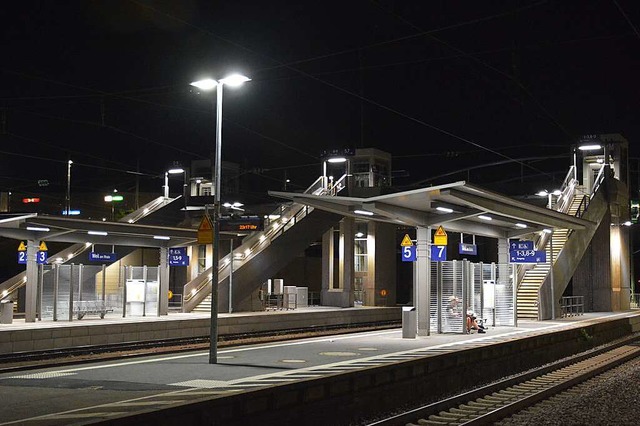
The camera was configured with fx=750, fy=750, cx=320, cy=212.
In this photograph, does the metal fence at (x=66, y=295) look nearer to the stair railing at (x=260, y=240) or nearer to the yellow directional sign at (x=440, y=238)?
the stair railing at (x=260, y=240)

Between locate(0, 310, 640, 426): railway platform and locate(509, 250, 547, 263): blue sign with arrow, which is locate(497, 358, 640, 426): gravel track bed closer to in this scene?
locate(0, 310, 640, 426): railway platform

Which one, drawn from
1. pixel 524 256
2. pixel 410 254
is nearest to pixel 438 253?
pixel 410 254

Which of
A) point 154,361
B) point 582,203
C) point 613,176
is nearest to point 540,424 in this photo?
point 154,361

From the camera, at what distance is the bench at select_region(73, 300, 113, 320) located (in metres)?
28.0

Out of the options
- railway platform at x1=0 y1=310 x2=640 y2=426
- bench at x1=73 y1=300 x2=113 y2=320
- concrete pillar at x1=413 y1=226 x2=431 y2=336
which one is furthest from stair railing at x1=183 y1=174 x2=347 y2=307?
railway platform at x1=0 y1=310 x2=640 y2=426

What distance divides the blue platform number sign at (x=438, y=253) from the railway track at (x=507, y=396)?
15.5 ft

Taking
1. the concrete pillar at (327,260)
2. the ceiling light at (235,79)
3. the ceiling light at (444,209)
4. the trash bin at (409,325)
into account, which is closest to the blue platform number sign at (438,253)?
the ceiling light at (444,209)

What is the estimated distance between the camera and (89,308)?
92.9 ft

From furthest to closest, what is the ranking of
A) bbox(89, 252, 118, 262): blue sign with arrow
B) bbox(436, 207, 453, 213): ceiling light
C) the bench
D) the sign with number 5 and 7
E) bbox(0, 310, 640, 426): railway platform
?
bbox(89, 252, 118, 262): blue sign with arrow < the bench < the sign with number 5 and 7 < bbox(436, 207, 453, 213): ceiling light < bbox(0, 310, 640, 426): railway platform

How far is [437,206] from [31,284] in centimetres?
1493

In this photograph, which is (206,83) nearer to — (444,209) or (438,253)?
Result: (444,209)

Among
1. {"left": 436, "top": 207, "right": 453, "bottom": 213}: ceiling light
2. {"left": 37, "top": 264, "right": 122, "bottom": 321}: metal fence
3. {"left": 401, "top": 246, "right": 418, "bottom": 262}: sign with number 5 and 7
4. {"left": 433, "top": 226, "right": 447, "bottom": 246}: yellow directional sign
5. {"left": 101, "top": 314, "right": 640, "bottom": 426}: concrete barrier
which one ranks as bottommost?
{"left": 101, "top": 314, "right": 640, "bottom": 426}: concrete barrier

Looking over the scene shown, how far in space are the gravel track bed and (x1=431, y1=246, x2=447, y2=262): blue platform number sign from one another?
21.1 ft

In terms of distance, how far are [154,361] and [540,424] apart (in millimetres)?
8895
